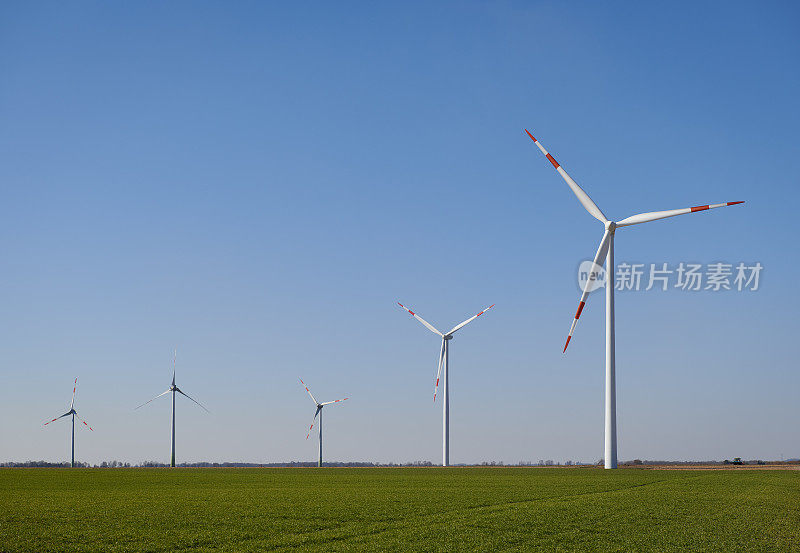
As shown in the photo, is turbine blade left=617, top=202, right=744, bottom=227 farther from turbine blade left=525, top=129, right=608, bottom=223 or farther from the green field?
the green field

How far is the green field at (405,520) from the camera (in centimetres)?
2256

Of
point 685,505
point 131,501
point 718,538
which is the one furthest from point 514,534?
point 131,501

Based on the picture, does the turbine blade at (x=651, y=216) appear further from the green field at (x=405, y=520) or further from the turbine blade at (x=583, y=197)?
the green field at (x=405, y=520)

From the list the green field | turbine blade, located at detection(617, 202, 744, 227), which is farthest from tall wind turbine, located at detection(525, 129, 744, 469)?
the green field

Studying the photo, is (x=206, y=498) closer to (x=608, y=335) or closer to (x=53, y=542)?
(x=53, y=542)

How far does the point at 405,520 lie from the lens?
93.1 ft

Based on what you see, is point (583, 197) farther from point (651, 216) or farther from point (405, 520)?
point (405, 520)

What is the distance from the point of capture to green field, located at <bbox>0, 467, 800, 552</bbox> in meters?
22.6

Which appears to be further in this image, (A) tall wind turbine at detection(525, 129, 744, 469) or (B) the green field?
(A) tall wind turbine at detection(525, 129, 744, 469)

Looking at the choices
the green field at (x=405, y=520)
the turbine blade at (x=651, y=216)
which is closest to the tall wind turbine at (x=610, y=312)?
the turbine blade at (x=651, y=216)

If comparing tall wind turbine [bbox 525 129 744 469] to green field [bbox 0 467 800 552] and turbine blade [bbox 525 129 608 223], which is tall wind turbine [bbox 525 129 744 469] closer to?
turbine blade [bbox 525 129 608 223]

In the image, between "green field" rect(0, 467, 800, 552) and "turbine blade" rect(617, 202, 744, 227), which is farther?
"turbine blade" rect(617, 202, 744, 227)

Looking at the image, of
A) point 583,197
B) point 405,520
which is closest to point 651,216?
point 583,197

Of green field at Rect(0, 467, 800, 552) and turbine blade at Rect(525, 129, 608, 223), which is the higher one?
turbine blade at Rect(525, 129, 608, 223)
